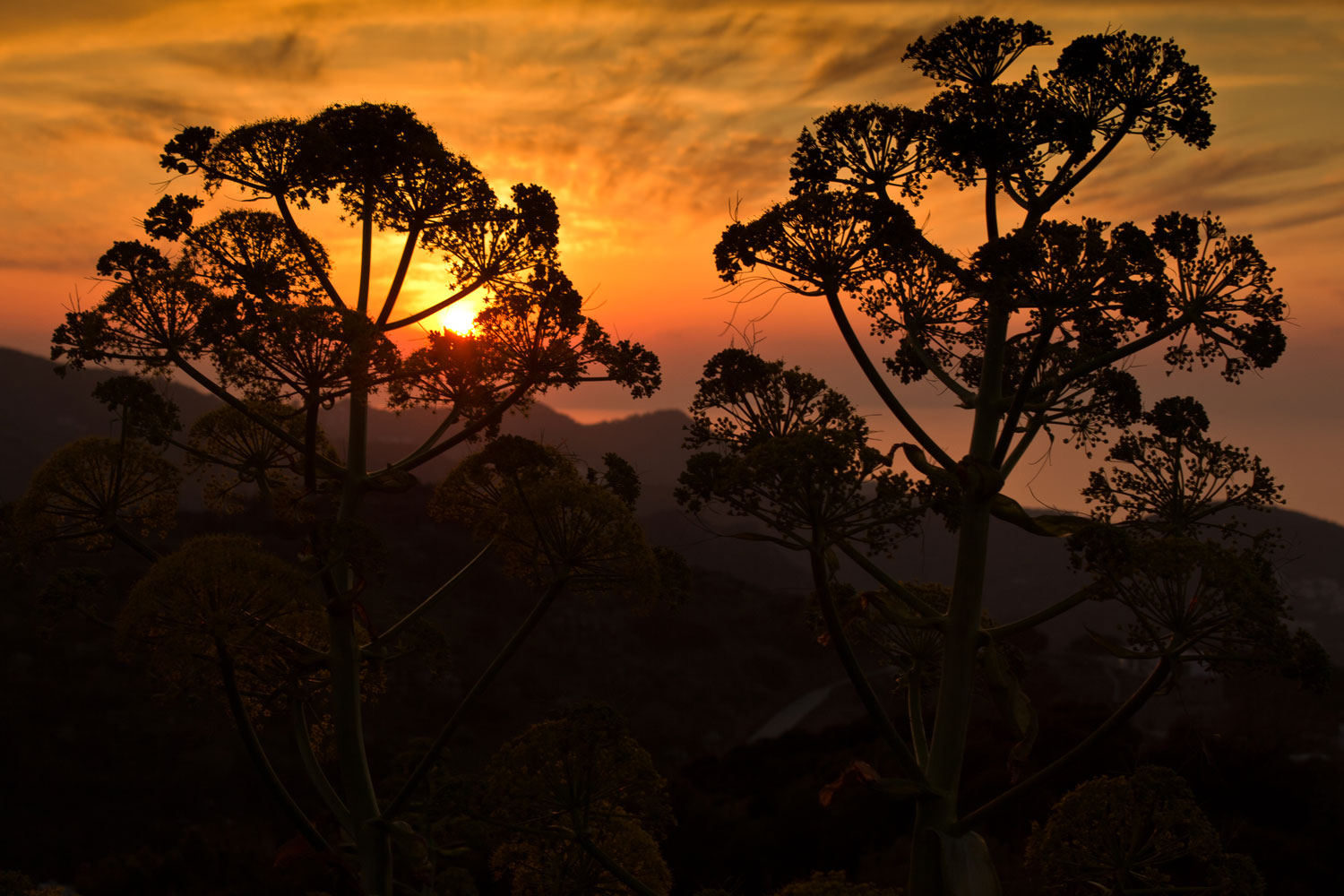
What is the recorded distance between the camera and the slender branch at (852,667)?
709 cm

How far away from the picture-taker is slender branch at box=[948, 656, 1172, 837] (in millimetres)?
6719

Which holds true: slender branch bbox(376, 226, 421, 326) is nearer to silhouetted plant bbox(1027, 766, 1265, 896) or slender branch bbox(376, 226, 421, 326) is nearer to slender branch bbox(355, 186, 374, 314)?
slender branch bbox(355, 186, 374, 314)

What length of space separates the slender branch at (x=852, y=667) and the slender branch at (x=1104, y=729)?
2.01 feet

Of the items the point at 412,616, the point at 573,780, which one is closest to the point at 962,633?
the point at 573,780

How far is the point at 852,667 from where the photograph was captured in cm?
725

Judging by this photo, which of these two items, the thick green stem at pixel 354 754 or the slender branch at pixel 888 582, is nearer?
the slender branch at pixel 888 582

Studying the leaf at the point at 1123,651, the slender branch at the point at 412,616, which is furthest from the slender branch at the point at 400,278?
the leaf at the point at 1123,651

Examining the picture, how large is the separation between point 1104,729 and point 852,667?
6.27ft

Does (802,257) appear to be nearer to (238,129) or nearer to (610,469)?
(610,469)

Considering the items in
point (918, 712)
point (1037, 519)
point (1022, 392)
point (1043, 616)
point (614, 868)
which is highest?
point (1022, 392)

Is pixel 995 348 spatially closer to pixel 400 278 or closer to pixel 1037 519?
pixel 1037 519

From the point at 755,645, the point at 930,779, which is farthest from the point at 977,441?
the point at 755,645

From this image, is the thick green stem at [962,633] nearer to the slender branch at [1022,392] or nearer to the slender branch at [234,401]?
the slender branch at [1022,392]

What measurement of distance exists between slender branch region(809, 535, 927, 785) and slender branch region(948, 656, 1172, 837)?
61cm
